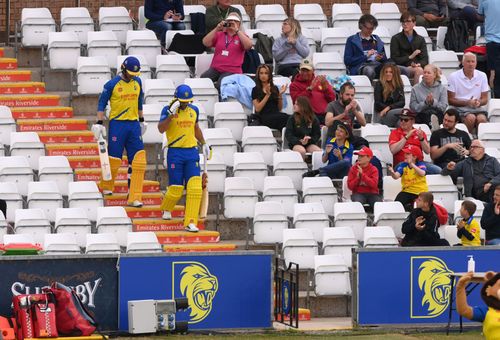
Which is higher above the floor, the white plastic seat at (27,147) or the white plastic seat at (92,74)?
the white plastic seat at (92,74)

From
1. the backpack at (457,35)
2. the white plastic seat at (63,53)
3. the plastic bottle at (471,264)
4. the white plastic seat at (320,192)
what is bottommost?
the plastic bottle at (471,264)

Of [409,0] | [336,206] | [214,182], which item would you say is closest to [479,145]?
[336,206]

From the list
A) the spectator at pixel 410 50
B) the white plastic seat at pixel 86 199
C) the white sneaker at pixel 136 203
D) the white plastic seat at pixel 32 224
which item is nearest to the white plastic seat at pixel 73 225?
the white plastic seat at pixel 32 224

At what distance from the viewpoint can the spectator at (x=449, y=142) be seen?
76.5ft

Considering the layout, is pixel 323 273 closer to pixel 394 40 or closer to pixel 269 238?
pixel 269 238

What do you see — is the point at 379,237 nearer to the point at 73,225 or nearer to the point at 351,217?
the point at 351,217

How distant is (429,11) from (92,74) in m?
6.25

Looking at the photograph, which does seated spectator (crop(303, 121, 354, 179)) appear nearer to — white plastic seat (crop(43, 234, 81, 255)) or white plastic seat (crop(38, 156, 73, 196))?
white plastic seat (crop(38, 156, 73, 196))

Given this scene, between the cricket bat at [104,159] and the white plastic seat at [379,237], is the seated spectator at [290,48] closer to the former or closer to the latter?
the cricket bat at [104,159]

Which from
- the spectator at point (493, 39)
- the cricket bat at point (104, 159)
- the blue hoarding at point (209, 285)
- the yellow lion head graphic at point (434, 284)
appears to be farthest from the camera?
the spectator at point (493, 39)

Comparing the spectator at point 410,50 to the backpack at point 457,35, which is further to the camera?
the backpack at point 457,35

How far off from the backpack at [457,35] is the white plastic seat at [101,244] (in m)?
8.43

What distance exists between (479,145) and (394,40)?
3.55 meters

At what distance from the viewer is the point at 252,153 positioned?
23156mm
